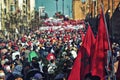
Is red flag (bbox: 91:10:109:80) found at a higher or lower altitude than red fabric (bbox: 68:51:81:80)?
higher

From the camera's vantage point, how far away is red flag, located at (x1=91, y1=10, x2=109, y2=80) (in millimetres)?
10742

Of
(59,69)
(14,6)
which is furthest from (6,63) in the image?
(14,6)

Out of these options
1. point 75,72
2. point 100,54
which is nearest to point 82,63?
point 75,72

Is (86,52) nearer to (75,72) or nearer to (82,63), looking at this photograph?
(82,63)

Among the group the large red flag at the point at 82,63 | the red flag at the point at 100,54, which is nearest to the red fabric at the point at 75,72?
the large red flag at the point at 82,63

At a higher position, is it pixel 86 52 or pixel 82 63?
pixel 86 52

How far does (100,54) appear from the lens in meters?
10.8

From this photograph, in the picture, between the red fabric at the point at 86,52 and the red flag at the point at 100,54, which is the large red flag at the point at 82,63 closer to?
the red fabric at the point at 86,52

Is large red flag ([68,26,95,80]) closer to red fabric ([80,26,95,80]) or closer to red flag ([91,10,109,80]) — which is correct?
red fabric ([80,26,95,80])

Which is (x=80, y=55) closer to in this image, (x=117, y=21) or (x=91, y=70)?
(x=91, y=70)

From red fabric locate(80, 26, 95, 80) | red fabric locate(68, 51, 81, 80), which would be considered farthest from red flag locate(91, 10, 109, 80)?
red fabric locate(68, 51, 81, 80)

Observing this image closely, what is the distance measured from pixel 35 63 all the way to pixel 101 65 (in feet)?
18.9

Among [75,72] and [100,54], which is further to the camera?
[100,54]

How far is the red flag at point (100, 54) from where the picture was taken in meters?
10.7
